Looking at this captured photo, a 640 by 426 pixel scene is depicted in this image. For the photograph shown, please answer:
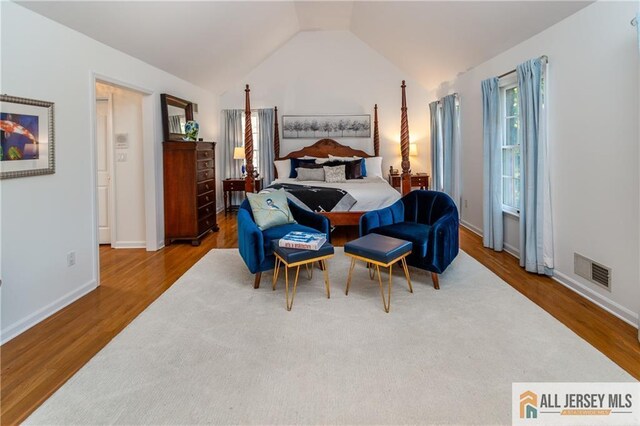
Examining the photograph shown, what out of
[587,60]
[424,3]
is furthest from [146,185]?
[587,60]

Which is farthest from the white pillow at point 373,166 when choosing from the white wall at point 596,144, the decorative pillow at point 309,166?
the white wall at point 596,144

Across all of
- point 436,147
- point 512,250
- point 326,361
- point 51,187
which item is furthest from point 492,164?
point 51,187

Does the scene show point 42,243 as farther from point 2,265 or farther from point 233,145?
point 233,145

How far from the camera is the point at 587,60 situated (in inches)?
120

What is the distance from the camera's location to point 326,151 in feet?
24.0

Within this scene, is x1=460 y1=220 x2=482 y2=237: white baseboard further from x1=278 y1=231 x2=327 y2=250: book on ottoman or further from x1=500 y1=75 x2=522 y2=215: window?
x1=278 y1=231 x2=327 y2=250: book on ottoman

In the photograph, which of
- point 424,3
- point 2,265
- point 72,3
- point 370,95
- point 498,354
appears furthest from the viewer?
point 370,95

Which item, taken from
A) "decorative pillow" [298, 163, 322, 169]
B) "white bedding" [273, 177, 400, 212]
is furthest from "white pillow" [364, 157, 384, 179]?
"white bedding" [273, 177, 400, 212]

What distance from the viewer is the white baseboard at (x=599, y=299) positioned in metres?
2.69

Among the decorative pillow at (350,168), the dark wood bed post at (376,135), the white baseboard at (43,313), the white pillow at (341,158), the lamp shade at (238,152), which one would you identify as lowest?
the white baseboard at (43,313)

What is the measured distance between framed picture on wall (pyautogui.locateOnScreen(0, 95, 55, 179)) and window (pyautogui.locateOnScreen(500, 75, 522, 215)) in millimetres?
4640

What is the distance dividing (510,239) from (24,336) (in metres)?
4.80

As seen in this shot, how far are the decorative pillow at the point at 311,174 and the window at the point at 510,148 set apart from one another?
8.99ft

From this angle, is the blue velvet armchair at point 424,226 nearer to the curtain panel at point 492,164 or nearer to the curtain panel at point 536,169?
the curtain panel at point 536,169
